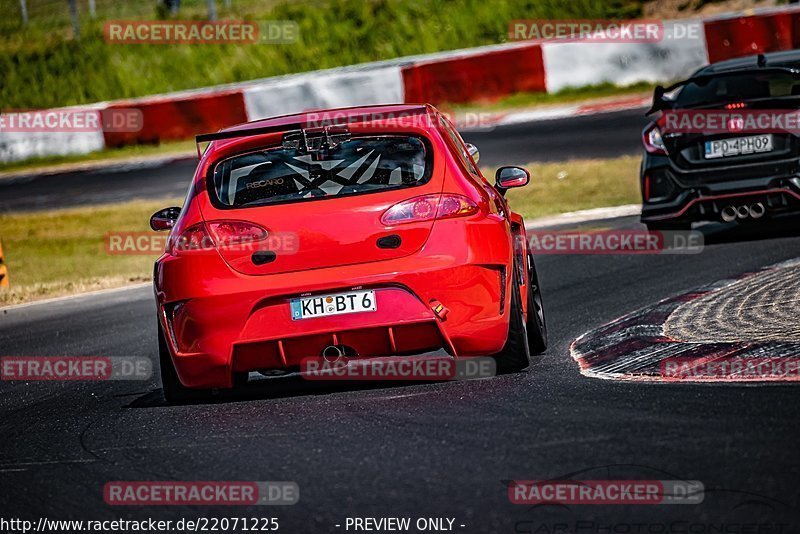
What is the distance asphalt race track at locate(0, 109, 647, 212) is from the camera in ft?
70.5

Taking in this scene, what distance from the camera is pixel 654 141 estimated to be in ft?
39.4

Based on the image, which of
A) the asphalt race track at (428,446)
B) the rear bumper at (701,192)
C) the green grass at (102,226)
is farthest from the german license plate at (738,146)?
the green grass at (102,226)

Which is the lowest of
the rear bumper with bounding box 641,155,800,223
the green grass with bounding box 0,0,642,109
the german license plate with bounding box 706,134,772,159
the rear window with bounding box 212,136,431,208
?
the rear bumper with bounding box 641,155,800,223

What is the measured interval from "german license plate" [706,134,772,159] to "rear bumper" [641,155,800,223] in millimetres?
147

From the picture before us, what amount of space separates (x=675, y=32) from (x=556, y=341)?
19.4m

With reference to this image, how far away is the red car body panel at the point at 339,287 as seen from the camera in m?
6.67

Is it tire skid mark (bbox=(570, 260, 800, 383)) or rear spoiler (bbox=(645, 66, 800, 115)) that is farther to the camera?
rear spoiler (bbox=(645, 66, 800, 115))

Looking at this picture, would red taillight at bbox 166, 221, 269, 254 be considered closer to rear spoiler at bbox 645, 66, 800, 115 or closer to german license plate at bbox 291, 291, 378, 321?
Answer: german license plate at bbox 291, 291, 378, 321

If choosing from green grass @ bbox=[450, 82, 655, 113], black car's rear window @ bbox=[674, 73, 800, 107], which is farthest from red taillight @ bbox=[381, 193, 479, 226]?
green grass @ bbox=[450, 82, 655, 113]

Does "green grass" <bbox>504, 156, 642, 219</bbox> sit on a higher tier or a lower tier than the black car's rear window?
lower

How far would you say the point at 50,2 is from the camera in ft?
136

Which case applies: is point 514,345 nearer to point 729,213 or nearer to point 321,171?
point 321,171

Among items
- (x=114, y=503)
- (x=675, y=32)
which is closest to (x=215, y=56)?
(x=675, y=32)

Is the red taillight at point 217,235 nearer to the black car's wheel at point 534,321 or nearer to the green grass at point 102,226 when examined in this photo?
the black car's wheel at point 534,321
